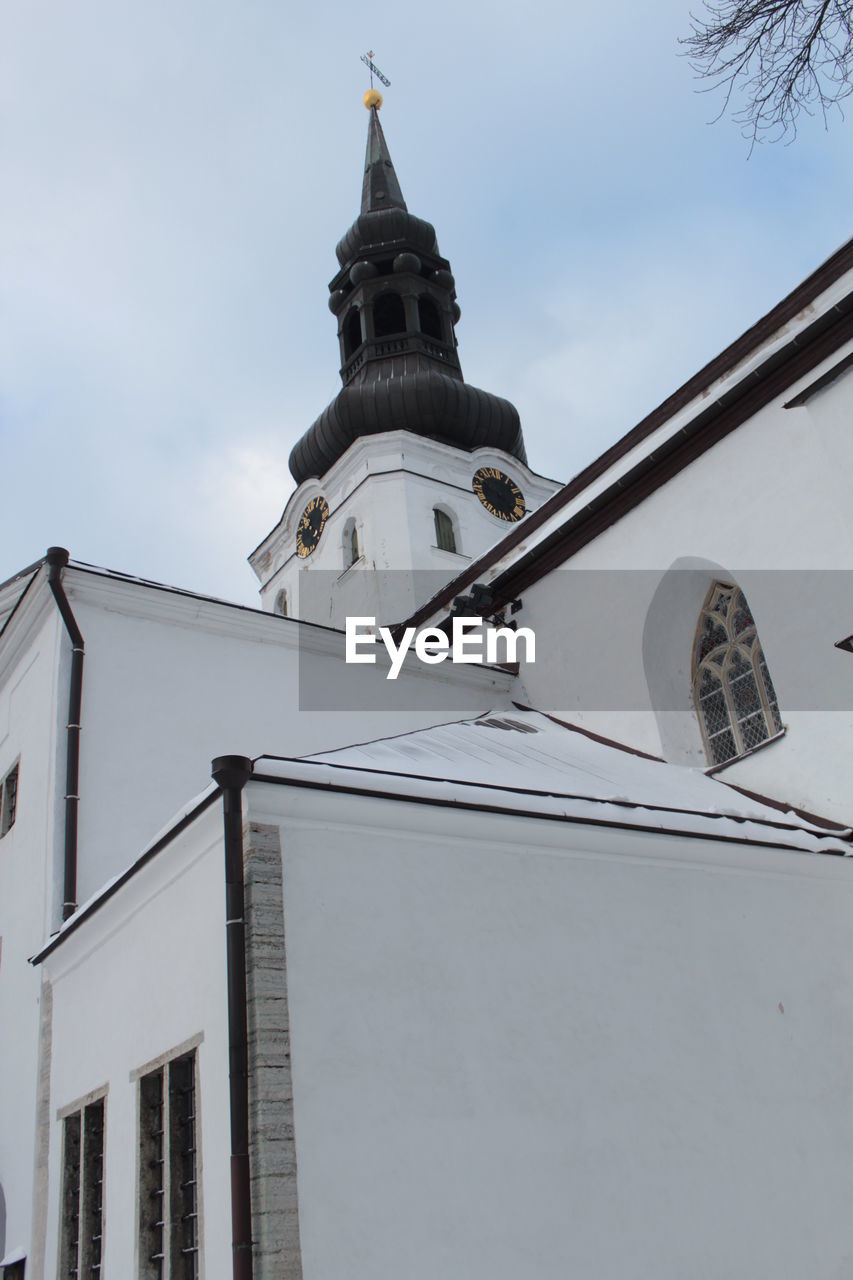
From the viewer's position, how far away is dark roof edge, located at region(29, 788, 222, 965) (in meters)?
5.39

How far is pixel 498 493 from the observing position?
Result: 880 inches

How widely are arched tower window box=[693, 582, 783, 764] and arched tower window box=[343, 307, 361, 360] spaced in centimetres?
1625

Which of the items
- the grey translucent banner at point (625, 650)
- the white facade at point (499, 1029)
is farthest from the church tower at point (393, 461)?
the white facade at point (499, 1029)

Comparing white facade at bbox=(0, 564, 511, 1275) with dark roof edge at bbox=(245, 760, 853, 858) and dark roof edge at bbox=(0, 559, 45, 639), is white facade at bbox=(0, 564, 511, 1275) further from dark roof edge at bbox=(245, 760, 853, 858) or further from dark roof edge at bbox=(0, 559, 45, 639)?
dark roof edge at bbox=(245, 760, 853, 858)

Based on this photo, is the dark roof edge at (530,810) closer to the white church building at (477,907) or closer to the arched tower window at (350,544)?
the white church building at (477,907)

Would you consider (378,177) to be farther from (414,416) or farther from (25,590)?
(25,590)

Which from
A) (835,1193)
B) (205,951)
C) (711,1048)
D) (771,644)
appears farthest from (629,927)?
(771,644)

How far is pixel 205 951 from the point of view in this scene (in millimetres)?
5180

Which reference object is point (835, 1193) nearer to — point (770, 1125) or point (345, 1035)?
point (770, 1125)

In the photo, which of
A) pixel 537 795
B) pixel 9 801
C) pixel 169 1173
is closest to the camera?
pixel 169 1173

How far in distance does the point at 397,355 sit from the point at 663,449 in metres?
14.3

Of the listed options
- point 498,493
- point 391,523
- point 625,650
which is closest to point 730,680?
point 625,650

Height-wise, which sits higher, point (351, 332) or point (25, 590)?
point (351, 332)

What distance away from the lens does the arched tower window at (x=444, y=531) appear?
21.0m
